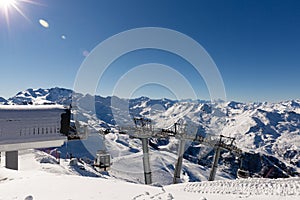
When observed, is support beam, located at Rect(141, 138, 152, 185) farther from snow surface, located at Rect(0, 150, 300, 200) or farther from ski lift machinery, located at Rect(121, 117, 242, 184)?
snow surface, located at Rect(0, 150, 300, 200)

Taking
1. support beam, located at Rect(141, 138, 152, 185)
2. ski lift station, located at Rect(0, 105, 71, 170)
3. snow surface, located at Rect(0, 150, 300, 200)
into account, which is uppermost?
ski lift station, located at Rect(0, 105, 71, 170)

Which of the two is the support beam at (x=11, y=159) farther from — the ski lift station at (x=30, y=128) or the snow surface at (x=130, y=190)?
the snow surface at (x=130, y=190)

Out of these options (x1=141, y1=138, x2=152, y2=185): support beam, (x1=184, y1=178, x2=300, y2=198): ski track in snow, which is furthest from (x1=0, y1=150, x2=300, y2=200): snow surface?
(x1=141, y1=138, x2=152, y2=185): support beam

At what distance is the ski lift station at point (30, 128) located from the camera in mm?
18297

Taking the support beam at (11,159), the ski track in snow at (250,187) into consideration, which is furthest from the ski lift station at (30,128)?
the ski track in snow at (250,187)

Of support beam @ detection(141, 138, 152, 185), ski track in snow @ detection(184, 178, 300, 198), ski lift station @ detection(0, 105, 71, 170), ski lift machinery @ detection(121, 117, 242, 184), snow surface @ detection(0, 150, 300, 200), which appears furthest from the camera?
ski lift machinery @ detection(121, 117, 242, 184)

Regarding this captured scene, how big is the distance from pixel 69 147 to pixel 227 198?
141726 millimetres

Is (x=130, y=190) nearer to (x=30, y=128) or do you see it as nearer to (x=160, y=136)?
(x=30, y=128)

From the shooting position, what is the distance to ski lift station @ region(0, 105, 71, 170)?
1830 centimetres

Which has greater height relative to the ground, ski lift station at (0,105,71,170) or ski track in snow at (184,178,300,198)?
ski lift station at (0,105,71,170)

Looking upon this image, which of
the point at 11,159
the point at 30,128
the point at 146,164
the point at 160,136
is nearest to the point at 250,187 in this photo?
the point at 30,128

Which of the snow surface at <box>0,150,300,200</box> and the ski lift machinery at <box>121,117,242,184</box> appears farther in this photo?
the ski lift machinery at <box>121,117,242,184</box>

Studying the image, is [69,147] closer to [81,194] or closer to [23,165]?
[23,165]

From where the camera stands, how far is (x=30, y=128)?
62.8ft
